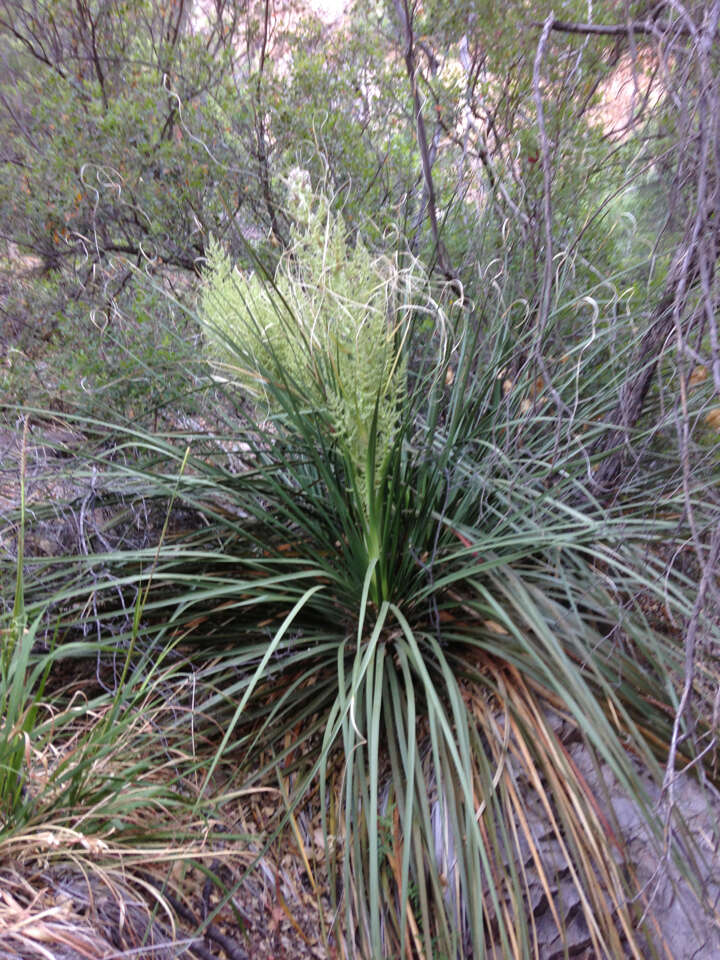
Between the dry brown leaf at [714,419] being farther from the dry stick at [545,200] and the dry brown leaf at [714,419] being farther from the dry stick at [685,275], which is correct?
the dry stick at [545,200]

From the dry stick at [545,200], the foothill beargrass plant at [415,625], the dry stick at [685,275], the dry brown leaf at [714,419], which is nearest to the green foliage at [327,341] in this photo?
the foothill beargrass plant at [415,625]

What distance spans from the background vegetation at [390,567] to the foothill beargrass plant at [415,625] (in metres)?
0.01

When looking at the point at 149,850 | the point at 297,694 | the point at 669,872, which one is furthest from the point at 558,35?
the point at 149,850

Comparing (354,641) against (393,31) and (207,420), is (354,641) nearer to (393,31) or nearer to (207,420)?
(207,420)

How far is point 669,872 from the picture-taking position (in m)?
1.41

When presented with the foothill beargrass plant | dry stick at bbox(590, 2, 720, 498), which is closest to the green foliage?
the foothill beargrass plant

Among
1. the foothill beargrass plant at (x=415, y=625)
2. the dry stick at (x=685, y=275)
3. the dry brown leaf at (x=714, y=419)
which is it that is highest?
the dry stick at (x=685, y=275)

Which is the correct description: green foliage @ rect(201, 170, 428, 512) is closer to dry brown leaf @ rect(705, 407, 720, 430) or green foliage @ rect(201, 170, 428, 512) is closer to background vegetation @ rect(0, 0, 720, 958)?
background vegetation @ rect(0, 0, 720, 958)

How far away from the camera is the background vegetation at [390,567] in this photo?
4.60ft

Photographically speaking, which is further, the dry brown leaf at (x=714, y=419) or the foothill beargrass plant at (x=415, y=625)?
the dry brown leaf at (x=714, y=419)

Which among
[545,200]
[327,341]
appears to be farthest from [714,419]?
[327,341]

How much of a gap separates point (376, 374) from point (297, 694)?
89 cm

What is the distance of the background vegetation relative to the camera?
1403mm

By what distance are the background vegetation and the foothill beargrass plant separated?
0.04 feet
